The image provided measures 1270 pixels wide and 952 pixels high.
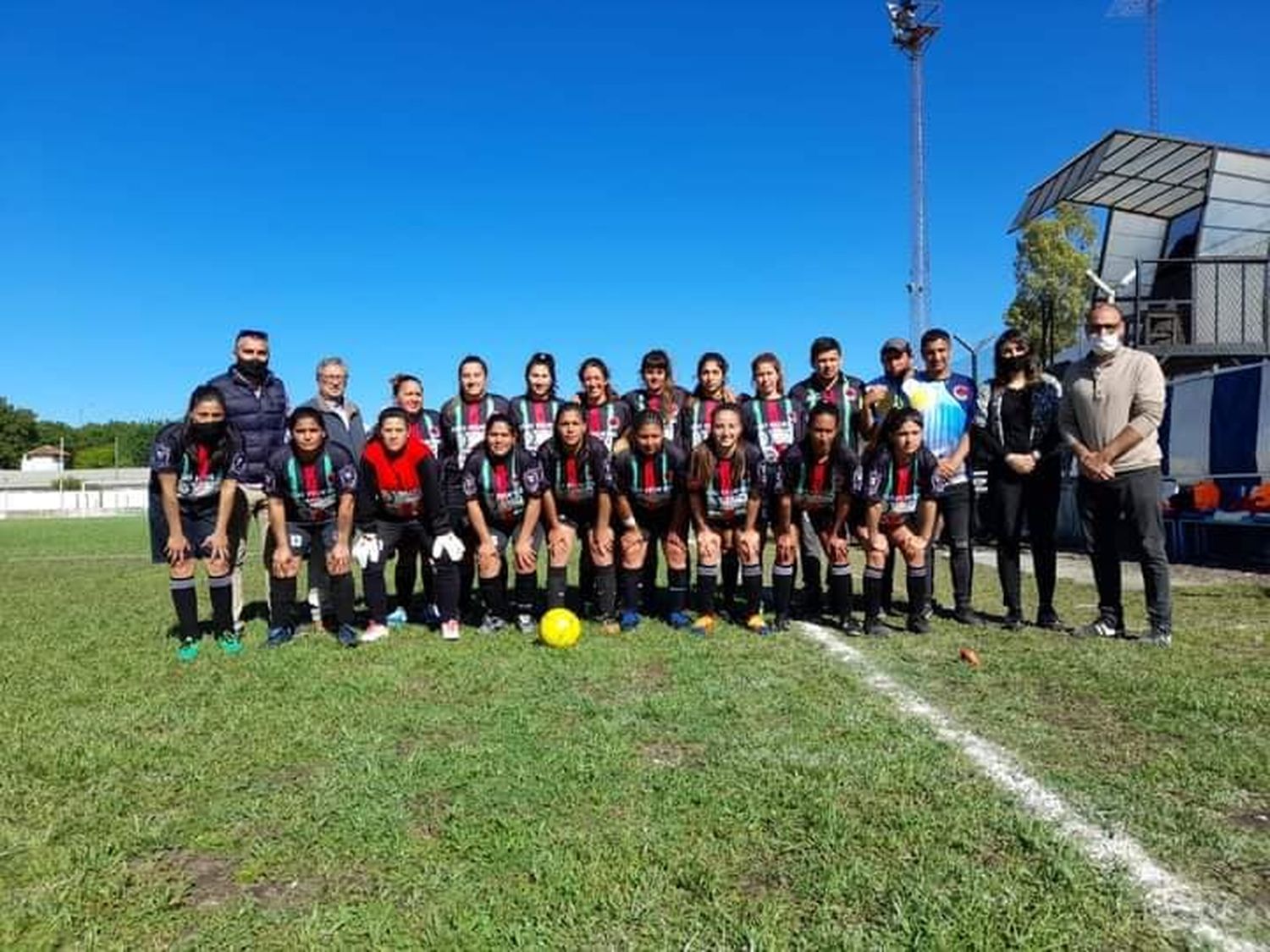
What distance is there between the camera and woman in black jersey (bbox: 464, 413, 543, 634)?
645 centimetres

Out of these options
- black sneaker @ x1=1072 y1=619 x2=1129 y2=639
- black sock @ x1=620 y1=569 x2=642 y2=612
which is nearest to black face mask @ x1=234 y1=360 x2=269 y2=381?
black sock @ x1=620 y1=569 x2=642 y2=612

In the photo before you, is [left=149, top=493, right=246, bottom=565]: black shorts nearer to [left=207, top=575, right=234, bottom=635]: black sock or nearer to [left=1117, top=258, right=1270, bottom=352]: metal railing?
[left=207, top=575, right=234, bottom=635]: black sock

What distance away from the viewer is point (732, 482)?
6.33 metres

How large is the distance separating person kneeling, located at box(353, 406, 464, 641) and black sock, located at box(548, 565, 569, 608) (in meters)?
0.70

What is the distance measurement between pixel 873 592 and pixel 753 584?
2.83 ft

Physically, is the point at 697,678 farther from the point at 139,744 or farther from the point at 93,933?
the point at 93,933

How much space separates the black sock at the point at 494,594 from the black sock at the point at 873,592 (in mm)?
2714

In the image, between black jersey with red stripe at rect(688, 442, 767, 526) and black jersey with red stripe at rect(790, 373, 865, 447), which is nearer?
black jersey with red stripe at rect(688, 442, 767, 526)

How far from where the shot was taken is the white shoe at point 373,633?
6.18 m

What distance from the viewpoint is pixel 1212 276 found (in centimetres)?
1450

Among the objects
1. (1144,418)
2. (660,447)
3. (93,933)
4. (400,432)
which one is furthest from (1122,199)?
(93,933)

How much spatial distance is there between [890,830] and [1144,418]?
13.7ft

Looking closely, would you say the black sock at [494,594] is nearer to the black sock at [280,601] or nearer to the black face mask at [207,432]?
the black sock at [280,601]

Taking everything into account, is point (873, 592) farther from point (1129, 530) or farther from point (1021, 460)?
point (1129, 530)
